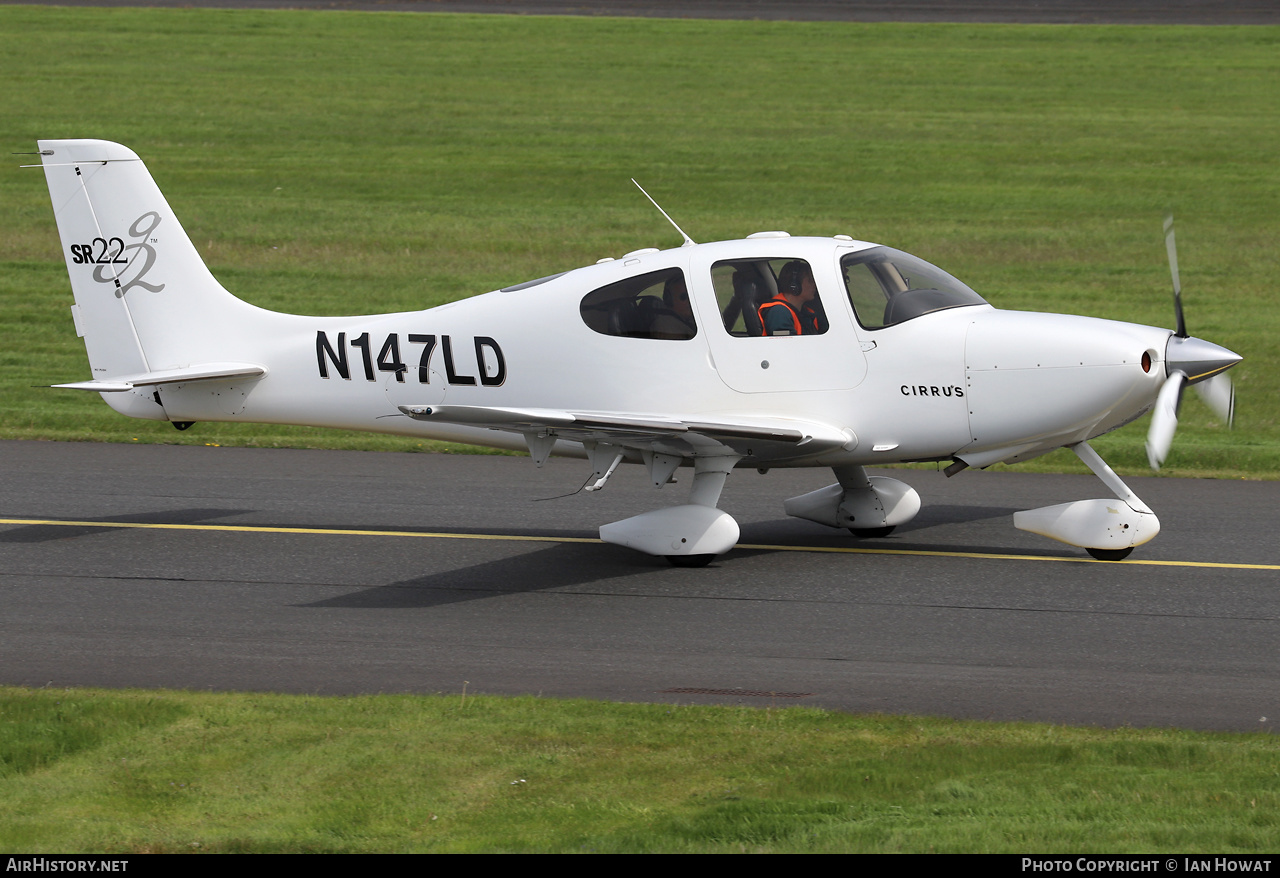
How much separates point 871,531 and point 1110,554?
5.95ft

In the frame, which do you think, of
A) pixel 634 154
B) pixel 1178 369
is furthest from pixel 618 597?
pixel 634 154

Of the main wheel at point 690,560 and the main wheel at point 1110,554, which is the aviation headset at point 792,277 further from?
the main wheel at point 1110,554

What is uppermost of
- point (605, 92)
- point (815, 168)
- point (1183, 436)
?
point (605, 92)

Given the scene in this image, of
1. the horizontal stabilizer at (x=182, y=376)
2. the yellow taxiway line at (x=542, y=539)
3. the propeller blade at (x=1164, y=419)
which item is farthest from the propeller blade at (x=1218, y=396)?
the horizontal stabilizer at (x=182, y=376)

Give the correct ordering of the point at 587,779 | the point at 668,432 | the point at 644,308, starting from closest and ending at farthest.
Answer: the point at 587,779
the point at 668,432
the point at 644,308

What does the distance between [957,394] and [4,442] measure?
9.86 m

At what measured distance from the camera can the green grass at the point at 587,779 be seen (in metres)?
5.90

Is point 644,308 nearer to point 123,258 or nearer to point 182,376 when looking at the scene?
point 182,376

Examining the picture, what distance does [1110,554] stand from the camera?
10539 mm

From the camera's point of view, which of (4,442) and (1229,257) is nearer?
(4,442)

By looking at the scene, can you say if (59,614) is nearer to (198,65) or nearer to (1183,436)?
(1183,436)

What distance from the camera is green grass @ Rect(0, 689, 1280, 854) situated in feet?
19.4

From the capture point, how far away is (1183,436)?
14914 mm

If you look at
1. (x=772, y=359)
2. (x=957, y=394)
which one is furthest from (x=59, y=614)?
(x=957, y=394)
